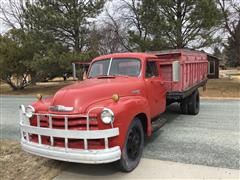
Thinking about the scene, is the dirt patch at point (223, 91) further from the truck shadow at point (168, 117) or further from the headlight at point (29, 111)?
the headlight at point (29, 111)

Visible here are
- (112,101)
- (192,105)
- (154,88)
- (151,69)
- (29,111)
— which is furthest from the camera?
(192,105)

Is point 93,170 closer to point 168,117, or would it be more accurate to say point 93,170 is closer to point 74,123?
point 74,123

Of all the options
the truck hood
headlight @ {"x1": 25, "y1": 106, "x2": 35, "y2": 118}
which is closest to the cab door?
the truck hood

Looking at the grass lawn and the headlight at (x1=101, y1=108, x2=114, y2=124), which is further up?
the headlight at (x1=101, y1=108, x2=114, y2=124)

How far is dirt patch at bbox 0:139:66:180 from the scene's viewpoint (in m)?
5.03

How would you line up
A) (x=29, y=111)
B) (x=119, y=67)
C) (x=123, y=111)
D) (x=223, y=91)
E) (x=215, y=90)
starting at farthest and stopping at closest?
(x=215, y=90) → (x=223, y=91) → (x=119, y=67) → (x=29, y=111) → (x=123, y=111)

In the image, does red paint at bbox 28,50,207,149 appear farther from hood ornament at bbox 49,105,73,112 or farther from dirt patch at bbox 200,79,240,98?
dirt patch at bbox 200,79,240,98

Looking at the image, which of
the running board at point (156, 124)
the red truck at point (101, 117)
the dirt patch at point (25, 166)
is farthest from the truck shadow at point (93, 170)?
the running board at point (156, 124)

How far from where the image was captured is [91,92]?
194 inches

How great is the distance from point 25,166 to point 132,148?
2036 mm

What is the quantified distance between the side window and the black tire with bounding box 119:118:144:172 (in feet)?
5.01

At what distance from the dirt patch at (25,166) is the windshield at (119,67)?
2.09m

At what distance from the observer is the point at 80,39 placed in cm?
2206

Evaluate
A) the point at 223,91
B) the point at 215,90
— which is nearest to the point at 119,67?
the point at 223,91
